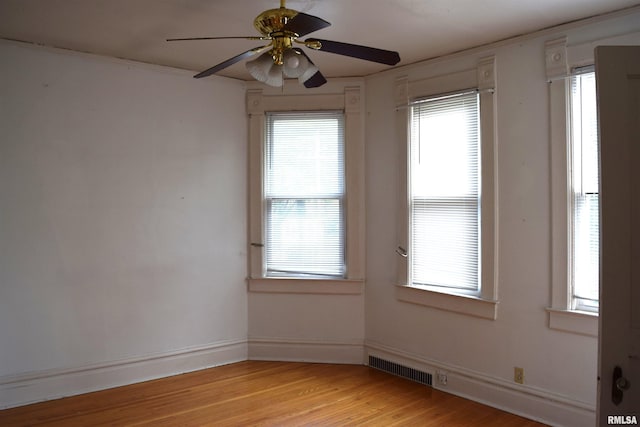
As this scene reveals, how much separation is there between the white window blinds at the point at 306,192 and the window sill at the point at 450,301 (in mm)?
689

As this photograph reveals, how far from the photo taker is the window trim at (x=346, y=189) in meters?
4.57

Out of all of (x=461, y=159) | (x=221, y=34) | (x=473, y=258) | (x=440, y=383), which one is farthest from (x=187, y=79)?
(x=440, y=383)

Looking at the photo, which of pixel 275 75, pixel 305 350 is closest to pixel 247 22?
pixel 275 75

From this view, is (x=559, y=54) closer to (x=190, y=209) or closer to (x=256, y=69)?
(x=256, y=69)

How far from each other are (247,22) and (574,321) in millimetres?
2857

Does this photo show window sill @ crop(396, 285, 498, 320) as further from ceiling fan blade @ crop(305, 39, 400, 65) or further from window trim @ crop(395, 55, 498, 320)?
ceiling fan blade @ crop(305, 39, 400, 65)

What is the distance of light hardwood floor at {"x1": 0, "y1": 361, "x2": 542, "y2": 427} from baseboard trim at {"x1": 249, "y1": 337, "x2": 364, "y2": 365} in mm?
281

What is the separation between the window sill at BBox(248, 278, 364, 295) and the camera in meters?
4.62

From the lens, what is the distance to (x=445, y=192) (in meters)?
3.99

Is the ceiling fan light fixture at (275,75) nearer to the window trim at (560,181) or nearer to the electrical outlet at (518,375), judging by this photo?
the window trim at (560,181)

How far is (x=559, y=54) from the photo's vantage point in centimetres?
327

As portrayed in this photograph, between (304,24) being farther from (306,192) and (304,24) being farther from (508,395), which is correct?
(508,395)

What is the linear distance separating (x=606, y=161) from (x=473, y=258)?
6.89ft

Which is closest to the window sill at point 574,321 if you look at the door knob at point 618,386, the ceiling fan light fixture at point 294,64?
the door knob at point 618,386
